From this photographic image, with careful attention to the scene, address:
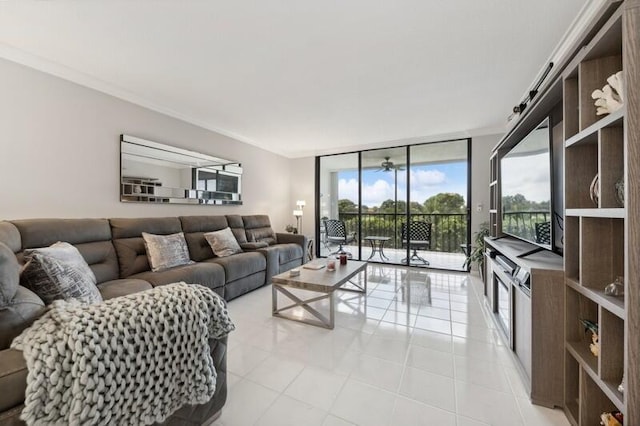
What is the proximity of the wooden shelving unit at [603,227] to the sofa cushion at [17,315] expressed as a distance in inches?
86.3

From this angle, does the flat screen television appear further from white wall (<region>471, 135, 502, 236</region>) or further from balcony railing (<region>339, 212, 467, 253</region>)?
balcony railing (<region>339, 212, 467, 253</region>)

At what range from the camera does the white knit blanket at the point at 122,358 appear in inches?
30.2

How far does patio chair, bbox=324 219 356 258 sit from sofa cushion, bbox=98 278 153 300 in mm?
3759

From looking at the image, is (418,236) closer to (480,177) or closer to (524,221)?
(480,177)

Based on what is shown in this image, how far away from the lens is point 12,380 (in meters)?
0.74

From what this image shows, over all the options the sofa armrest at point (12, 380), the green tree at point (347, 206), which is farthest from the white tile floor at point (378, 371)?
the green tree at point (347, 206)

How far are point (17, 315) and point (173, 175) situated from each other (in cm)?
282

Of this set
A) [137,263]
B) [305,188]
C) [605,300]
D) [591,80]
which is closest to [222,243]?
[137,263]

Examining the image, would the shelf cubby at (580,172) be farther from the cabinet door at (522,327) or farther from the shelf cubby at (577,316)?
the cabinet door at (522,327)

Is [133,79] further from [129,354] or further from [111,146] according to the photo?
[129,354]

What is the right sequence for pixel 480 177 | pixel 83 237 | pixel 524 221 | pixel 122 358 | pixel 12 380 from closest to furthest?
pixel 12 380, pixel 122 358, pixel 524 221, pixel 83 237, pixel 480 177

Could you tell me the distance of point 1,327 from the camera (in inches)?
34.9

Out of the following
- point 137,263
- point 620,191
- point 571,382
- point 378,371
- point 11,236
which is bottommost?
point 378,371

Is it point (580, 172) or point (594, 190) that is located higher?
point (580, 172)
